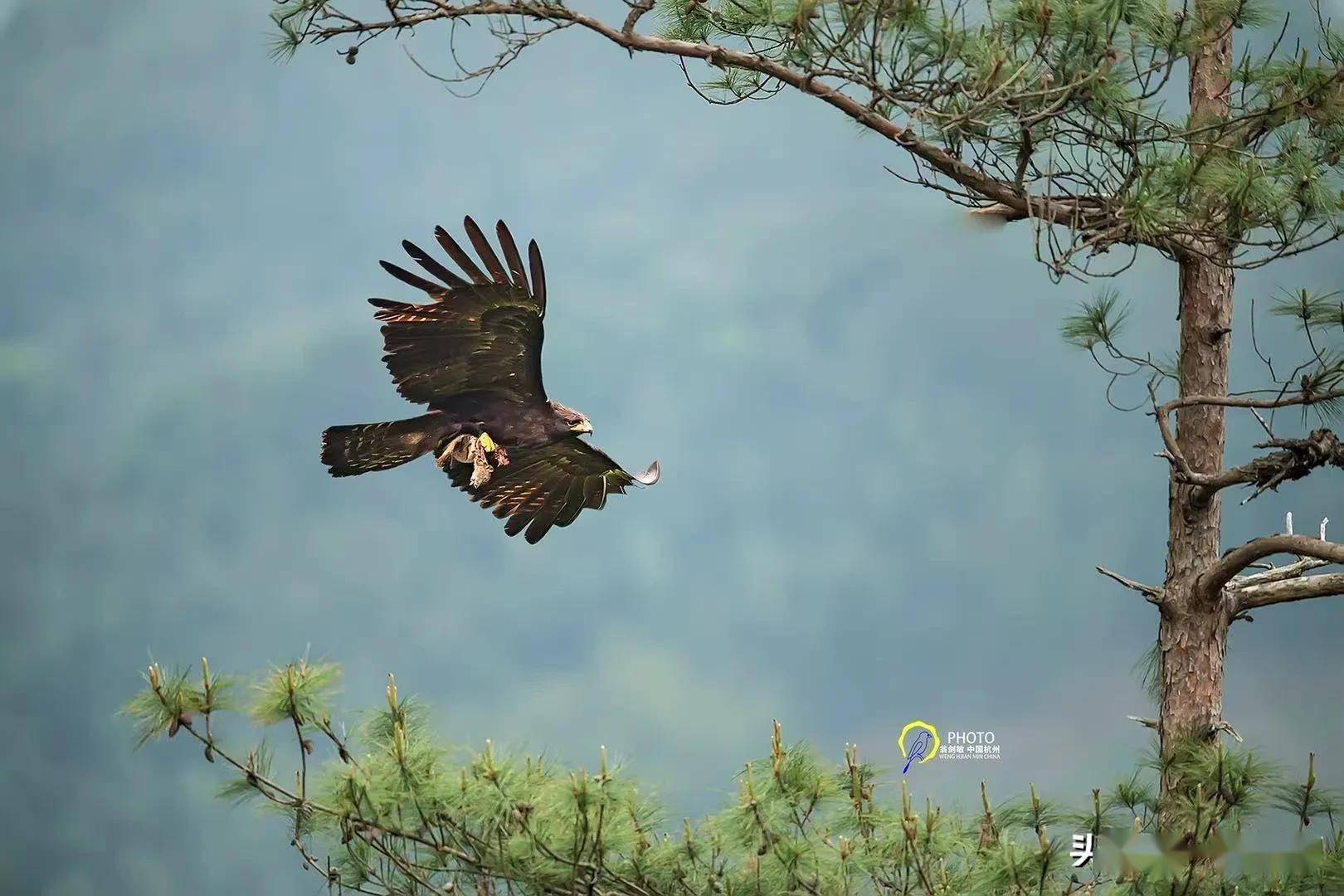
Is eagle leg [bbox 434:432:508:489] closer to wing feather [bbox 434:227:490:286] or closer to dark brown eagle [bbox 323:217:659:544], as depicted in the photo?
dark brown eagle [bbox 323:217:659:544]

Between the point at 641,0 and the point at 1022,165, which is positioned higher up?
the point at 641,0

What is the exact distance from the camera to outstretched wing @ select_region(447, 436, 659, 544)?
10.9 ft

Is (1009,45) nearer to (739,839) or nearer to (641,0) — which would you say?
(641,0)

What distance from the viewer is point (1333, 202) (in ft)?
8.52

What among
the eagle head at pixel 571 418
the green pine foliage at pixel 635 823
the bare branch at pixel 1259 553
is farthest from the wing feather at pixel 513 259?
the bare branch at pixel 1259 553

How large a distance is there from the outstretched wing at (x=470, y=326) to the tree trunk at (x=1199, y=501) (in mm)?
1261

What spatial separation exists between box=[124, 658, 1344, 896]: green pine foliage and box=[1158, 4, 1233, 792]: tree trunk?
0.75ft

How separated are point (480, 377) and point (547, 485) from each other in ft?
0.95

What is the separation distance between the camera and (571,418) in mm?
3295

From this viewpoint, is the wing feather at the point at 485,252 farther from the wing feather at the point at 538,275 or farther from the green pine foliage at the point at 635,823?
the green pine foliage at the point at 635,823

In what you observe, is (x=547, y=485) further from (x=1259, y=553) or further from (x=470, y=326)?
(x=1259, y=553)

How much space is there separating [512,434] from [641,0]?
934mm

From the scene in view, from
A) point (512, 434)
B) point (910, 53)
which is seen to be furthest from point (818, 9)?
point (512, 434)

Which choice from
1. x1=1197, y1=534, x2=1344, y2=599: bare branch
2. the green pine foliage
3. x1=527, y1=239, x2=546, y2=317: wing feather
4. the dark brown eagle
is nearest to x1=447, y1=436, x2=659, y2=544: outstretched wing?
the dark brown eagle
